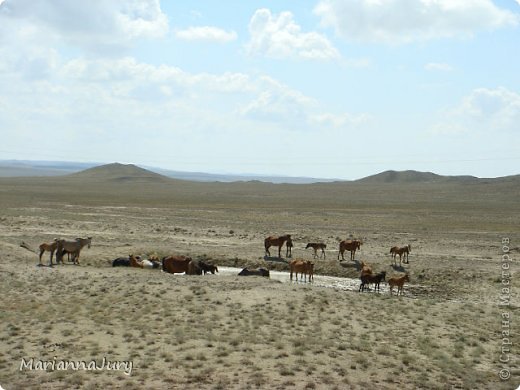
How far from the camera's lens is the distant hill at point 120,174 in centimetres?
14575

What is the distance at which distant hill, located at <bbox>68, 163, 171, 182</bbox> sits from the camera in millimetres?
145750

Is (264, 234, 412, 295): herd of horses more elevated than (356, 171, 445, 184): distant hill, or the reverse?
(356, 171, 445, 184): distant hill

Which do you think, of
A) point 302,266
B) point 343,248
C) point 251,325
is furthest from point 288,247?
point 251,325

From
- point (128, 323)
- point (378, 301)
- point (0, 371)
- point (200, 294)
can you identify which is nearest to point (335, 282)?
point (378, 301)

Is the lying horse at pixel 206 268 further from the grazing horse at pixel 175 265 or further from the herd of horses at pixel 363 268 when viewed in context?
the herd of horses at pixel 363 268

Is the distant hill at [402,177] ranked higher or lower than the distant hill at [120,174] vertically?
higher

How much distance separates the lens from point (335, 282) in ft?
75.2

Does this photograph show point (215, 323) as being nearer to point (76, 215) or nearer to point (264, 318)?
point (264, 318)

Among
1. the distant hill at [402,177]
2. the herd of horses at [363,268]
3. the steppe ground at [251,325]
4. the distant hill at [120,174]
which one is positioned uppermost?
the distant hill at [402,177]

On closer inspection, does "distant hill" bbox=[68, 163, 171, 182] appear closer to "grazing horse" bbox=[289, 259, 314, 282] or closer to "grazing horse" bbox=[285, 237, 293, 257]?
"grazing horse" bbox=[285, 237, 293, 257]

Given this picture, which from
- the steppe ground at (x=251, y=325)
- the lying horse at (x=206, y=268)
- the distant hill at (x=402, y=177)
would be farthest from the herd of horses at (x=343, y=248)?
the distant hill at (x=402, y=177)

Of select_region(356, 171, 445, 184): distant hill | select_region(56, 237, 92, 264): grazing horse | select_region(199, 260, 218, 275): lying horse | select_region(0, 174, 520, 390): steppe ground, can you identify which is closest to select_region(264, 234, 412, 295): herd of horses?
select_region(0, 174, 520, 390): steppe ground

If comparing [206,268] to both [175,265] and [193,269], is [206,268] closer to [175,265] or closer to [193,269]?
[193,269]

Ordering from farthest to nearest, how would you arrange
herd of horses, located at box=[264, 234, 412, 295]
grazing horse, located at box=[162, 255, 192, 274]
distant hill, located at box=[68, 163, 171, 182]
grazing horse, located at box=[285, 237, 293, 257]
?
distant hill, located at box=[68, 163, 171, 182]
grazing horse, located at box=[285, 237, 293, 257]
grazing horse, located at box=[162, 255, 192, 274]
herd of horses, located at box=[264, 234, 412, 295]
